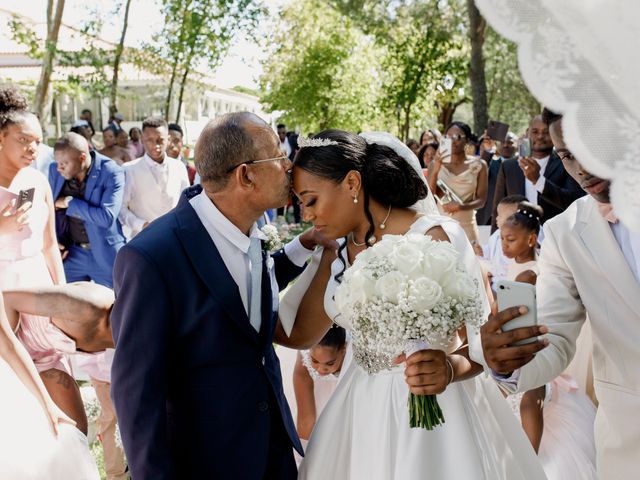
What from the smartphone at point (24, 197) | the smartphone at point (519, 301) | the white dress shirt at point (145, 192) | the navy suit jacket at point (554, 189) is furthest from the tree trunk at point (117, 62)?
the smartphone at point (519, 301)

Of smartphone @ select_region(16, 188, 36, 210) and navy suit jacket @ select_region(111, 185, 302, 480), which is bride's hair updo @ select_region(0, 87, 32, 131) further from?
navy suit jacket @ select_region(111, 185, 302, 480)

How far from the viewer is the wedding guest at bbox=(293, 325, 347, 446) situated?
4434 mm

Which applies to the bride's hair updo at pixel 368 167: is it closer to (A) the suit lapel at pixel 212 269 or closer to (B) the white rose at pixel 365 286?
(A) the suit lapel at pixel 212 269

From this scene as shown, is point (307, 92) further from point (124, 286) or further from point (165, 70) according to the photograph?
point (124, 286)

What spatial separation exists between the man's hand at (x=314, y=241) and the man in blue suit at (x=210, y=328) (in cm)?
38

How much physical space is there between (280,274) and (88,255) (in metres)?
4.37

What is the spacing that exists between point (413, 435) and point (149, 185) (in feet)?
20.6

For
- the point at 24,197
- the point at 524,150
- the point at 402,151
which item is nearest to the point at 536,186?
the point at 524,150

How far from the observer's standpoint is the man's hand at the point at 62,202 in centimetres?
676

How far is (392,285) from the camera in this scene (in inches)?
87.4

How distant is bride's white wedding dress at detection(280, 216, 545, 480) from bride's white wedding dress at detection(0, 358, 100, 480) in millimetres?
1121

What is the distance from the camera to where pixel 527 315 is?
2092mm

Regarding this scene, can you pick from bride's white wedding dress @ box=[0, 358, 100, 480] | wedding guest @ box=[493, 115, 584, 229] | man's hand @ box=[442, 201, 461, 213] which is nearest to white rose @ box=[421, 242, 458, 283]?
bride's white wedding dress @ box=[0, 358, 100, 480]

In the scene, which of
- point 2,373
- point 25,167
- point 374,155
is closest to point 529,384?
point 374,155
